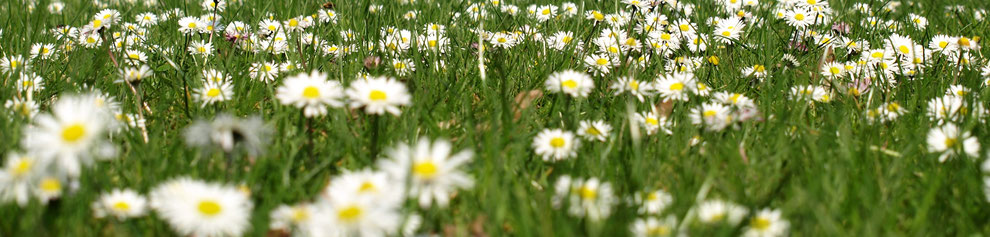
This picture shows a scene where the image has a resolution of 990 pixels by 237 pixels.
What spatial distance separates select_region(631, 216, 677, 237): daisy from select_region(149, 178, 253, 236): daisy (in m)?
0.70

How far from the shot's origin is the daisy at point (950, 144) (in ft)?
5.65

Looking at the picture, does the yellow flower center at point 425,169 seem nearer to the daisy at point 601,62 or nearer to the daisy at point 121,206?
the daisy at point 121,206

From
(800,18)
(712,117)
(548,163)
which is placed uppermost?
(800,18)

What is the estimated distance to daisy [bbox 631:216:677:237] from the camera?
1323mm

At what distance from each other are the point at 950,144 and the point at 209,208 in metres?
1.65

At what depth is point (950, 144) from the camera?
1755mm

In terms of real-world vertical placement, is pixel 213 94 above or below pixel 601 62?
below

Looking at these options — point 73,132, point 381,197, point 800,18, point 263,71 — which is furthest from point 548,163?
point 800,18

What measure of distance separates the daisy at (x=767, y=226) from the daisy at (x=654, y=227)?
5.5 inches

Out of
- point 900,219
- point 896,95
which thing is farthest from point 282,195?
point 896,95

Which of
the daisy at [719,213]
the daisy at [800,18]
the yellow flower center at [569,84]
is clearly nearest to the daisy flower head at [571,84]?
the yellow flower center at [569,84]

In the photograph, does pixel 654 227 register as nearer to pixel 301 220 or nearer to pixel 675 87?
pixel 301 220

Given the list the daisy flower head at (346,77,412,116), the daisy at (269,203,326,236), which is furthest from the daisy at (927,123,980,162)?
the daisy at (269,203,326,236)

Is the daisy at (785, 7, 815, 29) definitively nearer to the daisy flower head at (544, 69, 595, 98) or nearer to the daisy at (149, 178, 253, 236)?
the daisy flower head at (544, 69, 595, 98)
